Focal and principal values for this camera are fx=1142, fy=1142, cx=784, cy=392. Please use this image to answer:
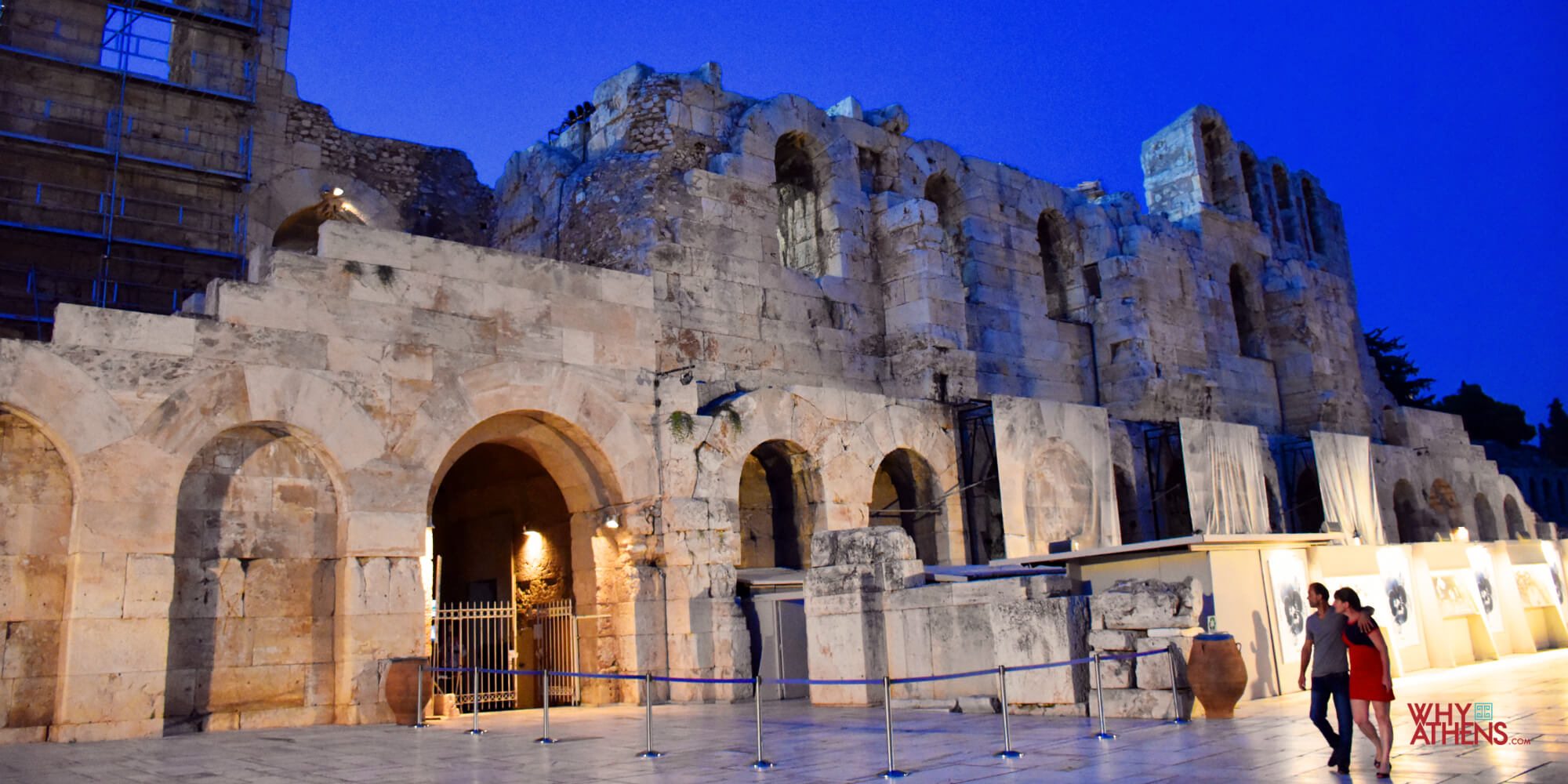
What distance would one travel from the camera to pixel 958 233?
1958 cm

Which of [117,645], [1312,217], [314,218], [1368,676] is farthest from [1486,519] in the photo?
[117,645]

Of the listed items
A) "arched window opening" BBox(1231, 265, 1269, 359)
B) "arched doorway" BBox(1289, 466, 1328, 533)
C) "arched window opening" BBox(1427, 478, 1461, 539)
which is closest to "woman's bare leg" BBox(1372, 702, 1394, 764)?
"arched doorway" BBox(1289, 466, 1328, 533)

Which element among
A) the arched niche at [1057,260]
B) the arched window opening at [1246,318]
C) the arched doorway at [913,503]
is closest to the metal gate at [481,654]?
the arched doorway at [913,503]

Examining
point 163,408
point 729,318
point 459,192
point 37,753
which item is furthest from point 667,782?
point 459,192

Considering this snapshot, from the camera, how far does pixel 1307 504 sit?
2259 centimetres

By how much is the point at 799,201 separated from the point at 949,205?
305 cm

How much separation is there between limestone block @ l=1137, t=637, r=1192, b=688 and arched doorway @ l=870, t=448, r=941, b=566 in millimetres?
6551

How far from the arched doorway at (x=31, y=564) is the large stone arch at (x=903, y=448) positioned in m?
8.34

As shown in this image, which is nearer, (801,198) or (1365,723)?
(1365,723)

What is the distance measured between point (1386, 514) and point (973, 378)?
1100 cm

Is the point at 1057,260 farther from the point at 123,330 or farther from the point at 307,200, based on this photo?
the point at 123,330

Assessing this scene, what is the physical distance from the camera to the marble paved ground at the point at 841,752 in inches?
259

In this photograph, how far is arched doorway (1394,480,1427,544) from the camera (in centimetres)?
2408

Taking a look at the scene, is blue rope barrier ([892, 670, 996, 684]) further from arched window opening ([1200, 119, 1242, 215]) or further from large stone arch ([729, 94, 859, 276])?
arched window opening ([1200, 119, 1242, 215])
